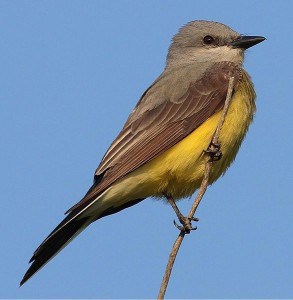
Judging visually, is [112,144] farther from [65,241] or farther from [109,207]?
[65,241]

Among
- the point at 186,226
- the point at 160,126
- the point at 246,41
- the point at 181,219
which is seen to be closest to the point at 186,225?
the point at 186,226

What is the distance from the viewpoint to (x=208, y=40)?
8.26m

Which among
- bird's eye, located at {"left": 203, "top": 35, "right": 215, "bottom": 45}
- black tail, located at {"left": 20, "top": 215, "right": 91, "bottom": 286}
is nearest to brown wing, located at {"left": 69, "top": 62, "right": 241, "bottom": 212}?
black tail, located at {"left": 20, "top": 215, "right": 91, "bottom": 286}

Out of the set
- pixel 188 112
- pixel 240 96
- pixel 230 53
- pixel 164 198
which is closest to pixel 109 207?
pixel 164 198

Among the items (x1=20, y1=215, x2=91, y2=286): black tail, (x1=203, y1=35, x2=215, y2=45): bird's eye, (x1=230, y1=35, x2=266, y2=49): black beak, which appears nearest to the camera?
(x1=20, y1=215, x2=91, y2=286): black tail

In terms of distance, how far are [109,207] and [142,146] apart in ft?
2.47

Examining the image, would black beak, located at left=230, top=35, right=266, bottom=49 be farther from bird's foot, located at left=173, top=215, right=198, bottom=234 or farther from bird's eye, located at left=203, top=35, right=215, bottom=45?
bird's foot, located at left=173, top=215, right=198, bottom=234

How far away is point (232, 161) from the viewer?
7078 mm

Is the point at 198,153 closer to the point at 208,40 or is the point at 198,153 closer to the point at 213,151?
the point at 213,151

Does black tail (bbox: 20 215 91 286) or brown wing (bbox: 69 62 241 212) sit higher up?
brown wing (bbox: 69 62 241 212)

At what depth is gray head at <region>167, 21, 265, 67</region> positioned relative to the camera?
26.0 ft

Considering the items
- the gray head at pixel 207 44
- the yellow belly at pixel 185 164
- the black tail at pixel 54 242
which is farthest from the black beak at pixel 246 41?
the black tail at pixel 54 242

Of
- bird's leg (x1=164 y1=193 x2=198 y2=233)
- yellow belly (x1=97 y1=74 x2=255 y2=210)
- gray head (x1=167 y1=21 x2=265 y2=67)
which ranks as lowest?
bird's leg (x1=164 y1=193 x2=198 y2=233)

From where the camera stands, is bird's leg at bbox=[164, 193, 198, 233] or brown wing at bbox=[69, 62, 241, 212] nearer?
bird's leg at bbox=[164, 193, 198, 233]
